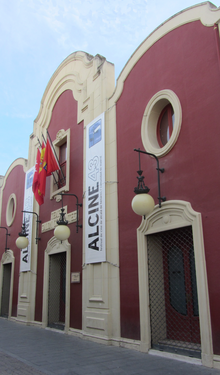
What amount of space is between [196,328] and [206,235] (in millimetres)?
2025

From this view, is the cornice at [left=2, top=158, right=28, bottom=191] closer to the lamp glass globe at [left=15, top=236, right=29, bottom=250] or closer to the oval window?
the lamp glass globe at [left=15, top=236, right=29, bottom=250]

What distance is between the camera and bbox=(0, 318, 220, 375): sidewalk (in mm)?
5562

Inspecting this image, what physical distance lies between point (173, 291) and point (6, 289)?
11618 mm

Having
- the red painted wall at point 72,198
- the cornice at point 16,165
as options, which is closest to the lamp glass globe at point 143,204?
the red painted wall at point 72,198

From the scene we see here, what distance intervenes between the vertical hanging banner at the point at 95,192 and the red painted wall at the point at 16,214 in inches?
258

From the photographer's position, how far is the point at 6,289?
16359mm

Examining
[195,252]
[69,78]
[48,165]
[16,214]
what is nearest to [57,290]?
[48,165]

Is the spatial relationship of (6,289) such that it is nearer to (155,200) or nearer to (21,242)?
(21,242)

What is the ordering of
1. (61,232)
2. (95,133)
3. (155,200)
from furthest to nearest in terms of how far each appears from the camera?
(95,133) < (61,232) < (155,200)

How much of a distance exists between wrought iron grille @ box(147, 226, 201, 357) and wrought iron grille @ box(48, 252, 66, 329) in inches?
188

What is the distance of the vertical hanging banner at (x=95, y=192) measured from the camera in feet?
29.7

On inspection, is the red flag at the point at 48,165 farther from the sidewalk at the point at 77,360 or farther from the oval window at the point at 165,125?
the sidewalk at the point at 77,360

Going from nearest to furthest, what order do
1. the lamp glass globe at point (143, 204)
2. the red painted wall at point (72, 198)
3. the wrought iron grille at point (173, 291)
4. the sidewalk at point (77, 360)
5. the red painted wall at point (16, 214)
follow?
the sidewalk at point (77, 360) → the lamp glass globe at point (143, 204) → the wrought iron grille at point (173, 291) → the red painted wall at point (72, 198) → the red painted wall at point (16, 214)

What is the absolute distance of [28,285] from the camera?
42.7ft
